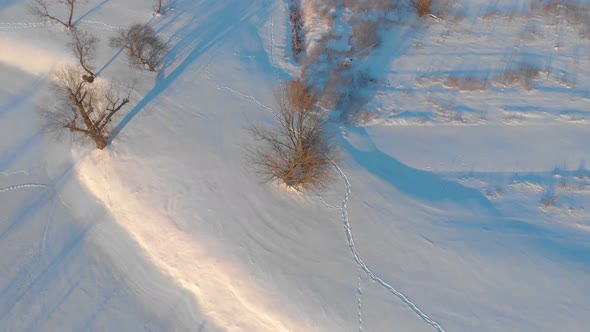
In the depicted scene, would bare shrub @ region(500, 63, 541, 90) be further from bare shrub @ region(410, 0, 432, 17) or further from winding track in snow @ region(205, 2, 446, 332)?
winding track in snow @ region(205, 2, 446, 332)

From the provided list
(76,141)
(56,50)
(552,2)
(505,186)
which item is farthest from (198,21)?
(552,2)

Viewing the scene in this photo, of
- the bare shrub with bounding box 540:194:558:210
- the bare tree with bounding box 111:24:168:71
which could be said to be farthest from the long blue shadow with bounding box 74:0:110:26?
the bare shrub with bounding box 540:194:558:210

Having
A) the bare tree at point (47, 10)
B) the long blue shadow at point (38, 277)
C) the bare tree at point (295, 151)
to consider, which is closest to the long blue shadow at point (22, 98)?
the bare tree at point (47, 10)

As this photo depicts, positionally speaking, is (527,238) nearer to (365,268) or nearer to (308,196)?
(365,268)

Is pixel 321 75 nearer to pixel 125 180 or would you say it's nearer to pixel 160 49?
pixel 160 49

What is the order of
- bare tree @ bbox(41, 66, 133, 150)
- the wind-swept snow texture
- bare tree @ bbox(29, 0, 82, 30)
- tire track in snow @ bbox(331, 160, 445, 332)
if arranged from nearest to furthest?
tire track in snow @ bbox(331, 160, 445, 332)
the wind-swept snow texture
bare tree @ bbox(41, 66, 133, 150)
bare tree @ bbox(29, 0, 82, 30)

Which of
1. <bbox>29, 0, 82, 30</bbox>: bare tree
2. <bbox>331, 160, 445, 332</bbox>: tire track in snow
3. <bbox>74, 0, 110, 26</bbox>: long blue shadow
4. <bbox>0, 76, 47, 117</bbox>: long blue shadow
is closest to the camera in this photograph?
<bbox>331, 160, 445, 332</bbox>: tire track in snow

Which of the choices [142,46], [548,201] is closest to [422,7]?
[548,201]

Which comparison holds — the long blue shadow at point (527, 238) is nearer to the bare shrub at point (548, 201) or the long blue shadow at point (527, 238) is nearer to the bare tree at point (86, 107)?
the bare shrub at point (548, 201)
